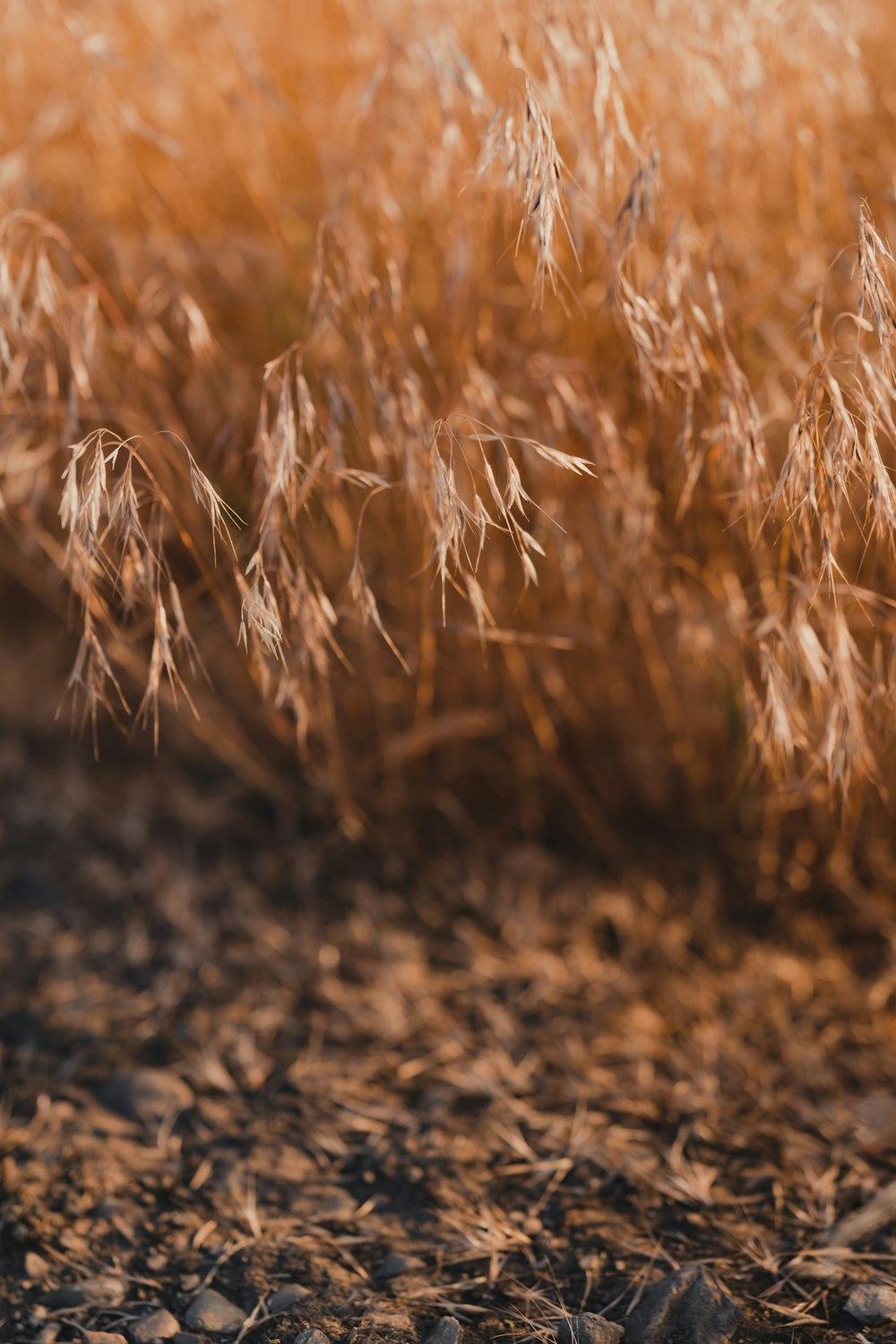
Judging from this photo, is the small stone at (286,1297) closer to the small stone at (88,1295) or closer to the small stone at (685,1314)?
the small stone at (88,1295)

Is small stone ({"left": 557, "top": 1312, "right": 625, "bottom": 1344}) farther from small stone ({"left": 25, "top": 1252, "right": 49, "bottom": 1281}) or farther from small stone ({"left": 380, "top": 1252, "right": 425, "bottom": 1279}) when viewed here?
small stone ({"left": 25, "top": 1252, "right": 49, "bottom": 1281})

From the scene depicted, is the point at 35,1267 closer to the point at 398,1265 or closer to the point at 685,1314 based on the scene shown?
the point at 398,1265

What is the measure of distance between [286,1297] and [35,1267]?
268 millimetres

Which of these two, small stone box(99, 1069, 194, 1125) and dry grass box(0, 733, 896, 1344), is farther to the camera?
small stone box(99, 1069, 194, 1125)

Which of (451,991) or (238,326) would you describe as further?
(238,326)

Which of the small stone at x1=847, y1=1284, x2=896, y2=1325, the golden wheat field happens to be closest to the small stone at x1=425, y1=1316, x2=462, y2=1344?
the golden wheat field

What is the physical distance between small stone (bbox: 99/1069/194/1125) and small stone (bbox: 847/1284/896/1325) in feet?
2.53

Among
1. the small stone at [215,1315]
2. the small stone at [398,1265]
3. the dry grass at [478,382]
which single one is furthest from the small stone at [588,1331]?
the dry grass at [478,382]

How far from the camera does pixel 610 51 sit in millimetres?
1076

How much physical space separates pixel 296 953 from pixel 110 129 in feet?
3.92

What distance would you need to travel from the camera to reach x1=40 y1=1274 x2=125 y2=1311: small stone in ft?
3.43

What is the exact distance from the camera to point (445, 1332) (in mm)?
992

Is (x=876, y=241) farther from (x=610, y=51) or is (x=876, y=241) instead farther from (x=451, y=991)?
(x=451, y=991)

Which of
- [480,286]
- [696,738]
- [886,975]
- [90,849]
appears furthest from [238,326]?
[886,975]
